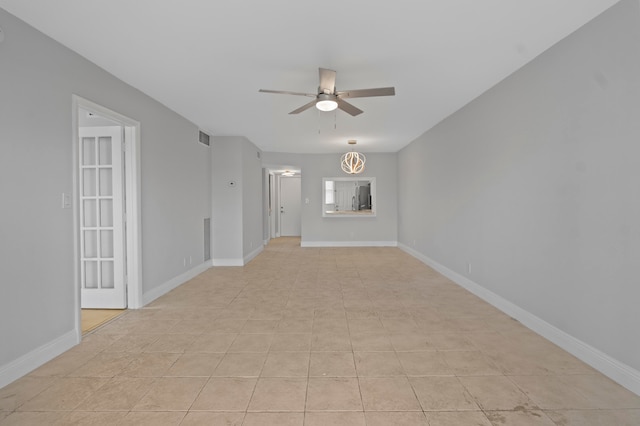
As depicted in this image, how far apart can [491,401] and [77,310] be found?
331 cm

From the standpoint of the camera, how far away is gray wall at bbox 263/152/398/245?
9.37m

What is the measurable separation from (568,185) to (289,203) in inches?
385

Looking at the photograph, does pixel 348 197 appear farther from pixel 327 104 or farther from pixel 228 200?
pixel 327 104

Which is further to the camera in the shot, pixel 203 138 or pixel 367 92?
pixel 203 138

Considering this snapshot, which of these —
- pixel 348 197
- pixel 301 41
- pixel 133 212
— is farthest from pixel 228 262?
pixel 301 41

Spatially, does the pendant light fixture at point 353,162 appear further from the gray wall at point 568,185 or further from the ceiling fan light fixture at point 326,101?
the ceiling fan light fixture at point 326,101

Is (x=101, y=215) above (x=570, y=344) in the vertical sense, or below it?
above

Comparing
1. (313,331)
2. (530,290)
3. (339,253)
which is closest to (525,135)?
(530,290)

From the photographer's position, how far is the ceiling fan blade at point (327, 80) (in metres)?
3.12

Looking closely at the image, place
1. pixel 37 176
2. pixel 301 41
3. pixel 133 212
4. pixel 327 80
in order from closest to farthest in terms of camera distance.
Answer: pixel 37 176 → pixel 301 41 → pixel 327 80 → pixel 133 212

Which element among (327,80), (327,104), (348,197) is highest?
(327,80)

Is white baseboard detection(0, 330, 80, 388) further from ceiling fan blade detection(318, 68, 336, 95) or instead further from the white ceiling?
ceiling fan blade detection(318, 68, 336, 95)

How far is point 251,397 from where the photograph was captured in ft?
7.23

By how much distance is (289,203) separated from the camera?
12.1 m
